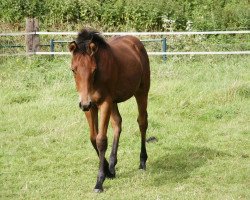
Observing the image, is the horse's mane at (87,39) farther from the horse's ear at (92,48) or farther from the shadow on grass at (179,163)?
the shadow on grass at (179,163)

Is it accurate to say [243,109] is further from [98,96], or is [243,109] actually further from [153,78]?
[98,96]

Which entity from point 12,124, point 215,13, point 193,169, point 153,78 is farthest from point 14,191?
point 215,13

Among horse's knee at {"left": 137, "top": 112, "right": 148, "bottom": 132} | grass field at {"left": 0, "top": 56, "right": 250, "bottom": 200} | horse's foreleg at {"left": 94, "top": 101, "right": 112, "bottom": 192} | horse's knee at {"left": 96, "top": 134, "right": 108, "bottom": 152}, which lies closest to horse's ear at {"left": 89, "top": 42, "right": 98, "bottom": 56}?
horse's foreleg at {"left": 94, "top": 101, "right": 112, "bottom": 192}

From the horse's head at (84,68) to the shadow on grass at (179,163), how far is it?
58.3 inches

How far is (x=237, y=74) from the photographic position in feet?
41.5

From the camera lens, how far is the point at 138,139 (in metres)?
8.30

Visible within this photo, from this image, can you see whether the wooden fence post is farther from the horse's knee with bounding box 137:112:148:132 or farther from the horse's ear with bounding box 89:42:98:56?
the horse's ear with bounding box 89:42:98:56

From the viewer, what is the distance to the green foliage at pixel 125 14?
1862cm

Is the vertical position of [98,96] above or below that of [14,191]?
above

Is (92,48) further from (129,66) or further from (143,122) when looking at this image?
(143,122)

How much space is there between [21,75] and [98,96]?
7097 mm

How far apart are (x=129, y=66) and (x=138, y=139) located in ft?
6.22

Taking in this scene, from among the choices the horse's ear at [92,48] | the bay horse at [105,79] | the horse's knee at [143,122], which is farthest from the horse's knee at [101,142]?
the horse's knee at [143,122]

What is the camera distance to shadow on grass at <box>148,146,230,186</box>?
6542 mm
